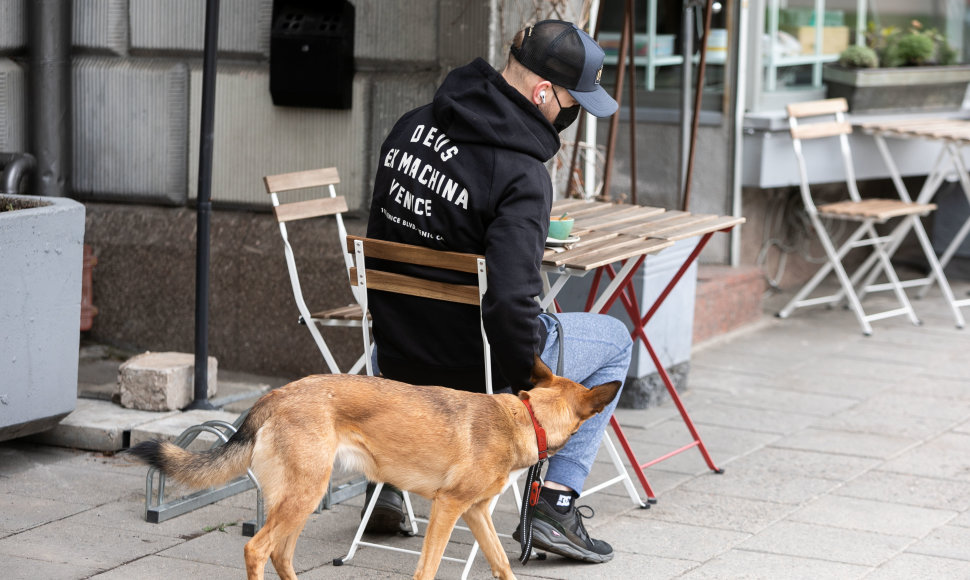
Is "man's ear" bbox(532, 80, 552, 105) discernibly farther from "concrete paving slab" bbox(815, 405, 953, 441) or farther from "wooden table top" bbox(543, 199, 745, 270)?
"concrete paving slab" bbox(815, 405, 953, 441)

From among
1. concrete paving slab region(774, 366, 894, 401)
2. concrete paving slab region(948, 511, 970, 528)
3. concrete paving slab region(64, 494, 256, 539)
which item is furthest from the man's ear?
concrete paving slab region(774, 366, 894, 401)

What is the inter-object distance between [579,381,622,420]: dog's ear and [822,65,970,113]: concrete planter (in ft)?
18.1

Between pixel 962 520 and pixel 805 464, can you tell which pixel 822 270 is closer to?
pixel 805 464

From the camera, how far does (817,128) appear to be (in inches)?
302

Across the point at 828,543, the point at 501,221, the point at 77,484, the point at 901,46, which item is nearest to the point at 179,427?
the point at 77,484

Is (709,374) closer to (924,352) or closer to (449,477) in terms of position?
(924,352)

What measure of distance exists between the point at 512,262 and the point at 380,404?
1.79 feet

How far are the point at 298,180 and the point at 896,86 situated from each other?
17.8 ft

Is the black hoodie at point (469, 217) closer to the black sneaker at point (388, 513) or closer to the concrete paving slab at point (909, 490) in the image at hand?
the black sneaker at point (388, 513)

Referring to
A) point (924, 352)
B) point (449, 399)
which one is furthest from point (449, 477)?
point (924, 352)

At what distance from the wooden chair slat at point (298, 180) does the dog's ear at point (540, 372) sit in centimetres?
128

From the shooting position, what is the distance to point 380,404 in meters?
3.39

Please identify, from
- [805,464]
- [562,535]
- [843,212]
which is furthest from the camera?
[843,212]

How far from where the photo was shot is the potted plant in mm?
8422
